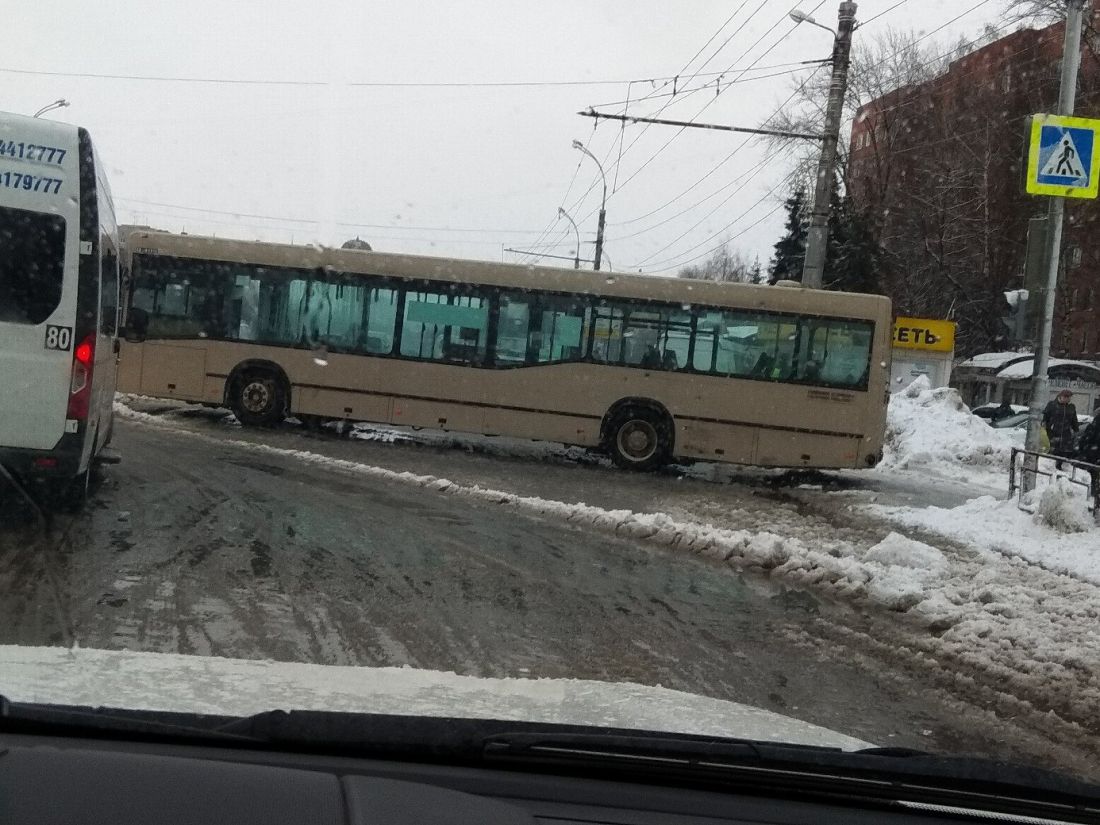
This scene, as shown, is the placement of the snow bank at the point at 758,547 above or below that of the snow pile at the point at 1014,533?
below

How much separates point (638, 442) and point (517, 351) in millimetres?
2395

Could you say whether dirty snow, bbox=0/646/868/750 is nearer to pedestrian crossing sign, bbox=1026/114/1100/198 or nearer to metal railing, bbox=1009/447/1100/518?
metal railing, bbox=1009/447/1100/518

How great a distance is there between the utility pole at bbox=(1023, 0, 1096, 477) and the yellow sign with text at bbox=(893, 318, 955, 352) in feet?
57.2

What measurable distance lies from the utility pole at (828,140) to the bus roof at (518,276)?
3.19m

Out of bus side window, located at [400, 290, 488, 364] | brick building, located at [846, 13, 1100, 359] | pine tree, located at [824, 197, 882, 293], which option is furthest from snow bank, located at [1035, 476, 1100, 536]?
pine tree, located at [824, 197, 882, 293]

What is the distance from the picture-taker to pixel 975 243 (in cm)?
5528

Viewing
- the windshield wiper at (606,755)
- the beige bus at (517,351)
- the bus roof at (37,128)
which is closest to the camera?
the windshield wiper at (606,755)

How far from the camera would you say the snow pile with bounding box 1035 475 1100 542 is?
12.3 metres

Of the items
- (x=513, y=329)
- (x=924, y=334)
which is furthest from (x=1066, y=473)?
(x=924, y=334)

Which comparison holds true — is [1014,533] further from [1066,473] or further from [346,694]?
[346,694]

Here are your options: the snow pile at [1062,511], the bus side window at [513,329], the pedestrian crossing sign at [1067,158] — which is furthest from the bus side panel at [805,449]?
the pedestrian crossing sign at [1067,158]

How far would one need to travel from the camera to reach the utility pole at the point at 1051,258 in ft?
46.7

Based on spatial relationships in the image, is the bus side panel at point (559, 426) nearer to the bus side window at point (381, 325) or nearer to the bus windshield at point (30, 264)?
the bus side window at point (381, 325)

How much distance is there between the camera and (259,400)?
1881cm
